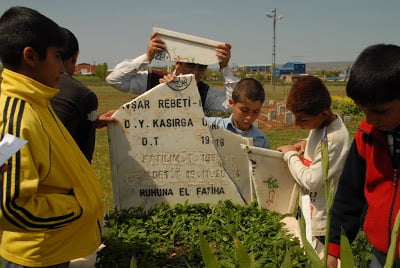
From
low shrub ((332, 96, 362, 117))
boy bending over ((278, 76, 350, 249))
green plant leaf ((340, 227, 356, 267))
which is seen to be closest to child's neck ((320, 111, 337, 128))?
boy bending over ((278, 76, 350, 249))

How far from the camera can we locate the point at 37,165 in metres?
1.51

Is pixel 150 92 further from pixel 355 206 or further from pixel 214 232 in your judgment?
pixel 355 206

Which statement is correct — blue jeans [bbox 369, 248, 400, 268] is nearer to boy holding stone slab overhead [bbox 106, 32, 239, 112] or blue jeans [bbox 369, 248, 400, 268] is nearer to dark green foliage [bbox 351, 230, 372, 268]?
dark green foliage [bbox 351, 230, 372, 268]

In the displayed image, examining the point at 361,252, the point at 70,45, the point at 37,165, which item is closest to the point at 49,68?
the point at 37,165

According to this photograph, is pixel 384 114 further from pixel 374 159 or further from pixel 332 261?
pixel 332 261

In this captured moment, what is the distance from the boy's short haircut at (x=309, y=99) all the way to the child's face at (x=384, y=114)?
23.0 inches

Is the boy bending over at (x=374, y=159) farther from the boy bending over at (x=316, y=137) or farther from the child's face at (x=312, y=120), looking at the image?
the child's face at (x=312, y=120)

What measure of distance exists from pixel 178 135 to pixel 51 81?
129 centimetres

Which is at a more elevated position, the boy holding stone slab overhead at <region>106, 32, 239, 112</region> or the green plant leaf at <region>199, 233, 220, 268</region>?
the boy holding stone slab overhead at <region>106, 32, 239, 112</region>

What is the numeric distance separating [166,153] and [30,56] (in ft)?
4.63

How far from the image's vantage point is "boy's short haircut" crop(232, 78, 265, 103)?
2.79m

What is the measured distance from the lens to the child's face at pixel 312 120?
2.26m

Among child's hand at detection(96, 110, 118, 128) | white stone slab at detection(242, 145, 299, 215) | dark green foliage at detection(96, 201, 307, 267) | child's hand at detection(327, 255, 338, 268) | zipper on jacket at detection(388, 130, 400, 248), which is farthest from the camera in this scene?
child's hand at detection(96, 110, 118, 128)

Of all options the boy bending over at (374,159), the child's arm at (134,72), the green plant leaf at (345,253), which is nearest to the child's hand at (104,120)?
the child's arm at (134,72)
